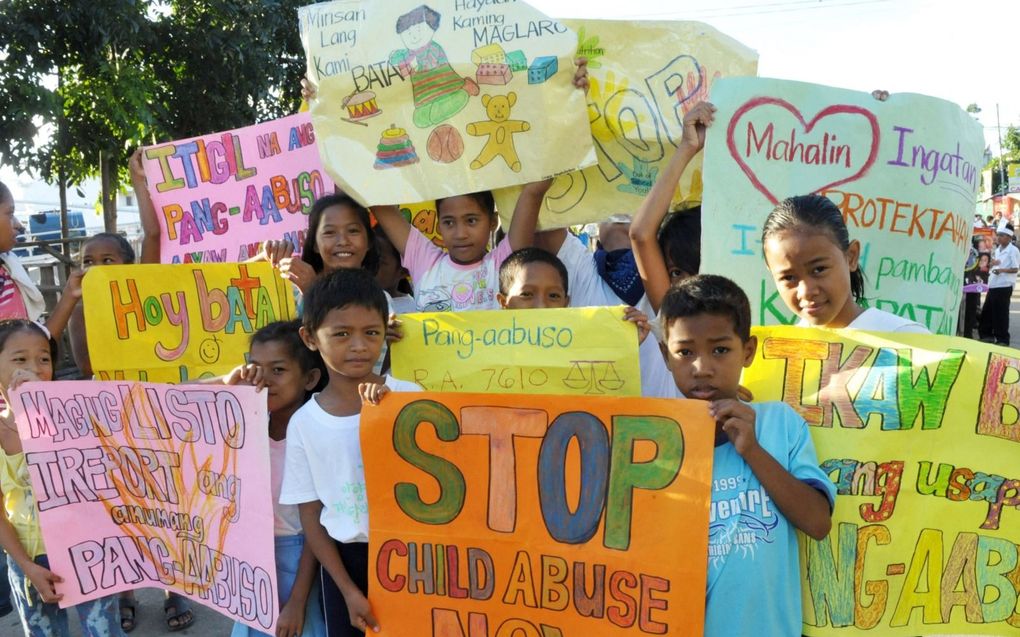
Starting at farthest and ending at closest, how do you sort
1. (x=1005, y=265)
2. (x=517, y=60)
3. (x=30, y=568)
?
(x=1005, y=265) < (x=517, y=60) < (x=30, y=568)

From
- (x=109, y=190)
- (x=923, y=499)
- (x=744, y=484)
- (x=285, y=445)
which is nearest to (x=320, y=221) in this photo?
(x=285, y=445)

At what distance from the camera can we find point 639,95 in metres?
3.35

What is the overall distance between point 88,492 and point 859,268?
2.82 m

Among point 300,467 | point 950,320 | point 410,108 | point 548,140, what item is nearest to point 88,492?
point 300,467

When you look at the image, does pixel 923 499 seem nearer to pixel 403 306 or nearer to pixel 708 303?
pixel 708 303

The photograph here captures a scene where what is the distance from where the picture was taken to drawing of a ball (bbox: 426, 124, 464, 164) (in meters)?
3.34

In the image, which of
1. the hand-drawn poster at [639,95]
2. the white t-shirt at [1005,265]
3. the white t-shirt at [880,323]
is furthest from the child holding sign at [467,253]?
the white t-shirt at [1005,265]

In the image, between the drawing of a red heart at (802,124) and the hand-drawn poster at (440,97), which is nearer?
the drawing of a red heart at (802,124)

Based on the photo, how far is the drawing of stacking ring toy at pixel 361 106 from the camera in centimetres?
336

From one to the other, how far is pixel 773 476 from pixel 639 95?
1.86 m

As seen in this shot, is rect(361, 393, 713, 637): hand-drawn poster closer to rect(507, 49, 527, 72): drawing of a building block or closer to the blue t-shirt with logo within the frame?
the blue t-shirt with logo

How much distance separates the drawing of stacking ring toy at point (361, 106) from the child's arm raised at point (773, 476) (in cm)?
201

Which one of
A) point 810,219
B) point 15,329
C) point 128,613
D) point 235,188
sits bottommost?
point 128,613

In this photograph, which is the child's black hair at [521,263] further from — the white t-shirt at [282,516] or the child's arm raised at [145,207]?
the child's arm raised at [145,207]
